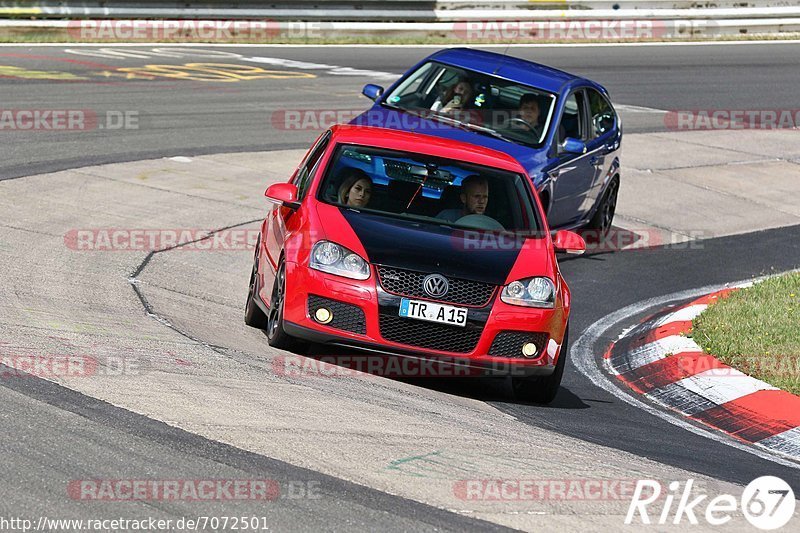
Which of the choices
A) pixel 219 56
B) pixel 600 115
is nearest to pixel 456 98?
pixel 600 115

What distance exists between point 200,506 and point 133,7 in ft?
70.8

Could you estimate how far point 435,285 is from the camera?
7.98 meters

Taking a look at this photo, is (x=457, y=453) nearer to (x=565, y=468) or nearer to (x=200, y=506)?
(x=565, y=468)

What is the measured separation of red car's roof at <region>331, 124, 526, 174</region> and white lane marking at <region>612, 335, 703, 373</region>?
1.63 m

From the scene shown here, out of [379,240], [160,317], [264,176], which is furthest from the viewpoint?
[264,176]

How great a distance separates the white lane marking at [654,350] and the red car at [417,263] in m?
1.20

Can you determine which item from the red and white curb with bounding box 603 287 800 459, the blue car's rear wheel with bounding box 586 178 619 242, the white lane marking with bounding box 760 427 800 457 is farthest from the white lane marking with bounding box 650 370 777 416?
the blue car's rear wheel with bounding box 586 178 619 242

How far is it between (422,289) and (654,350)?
2686 millimetres

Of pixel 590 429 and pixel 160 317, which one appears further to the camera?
pixel 160 317

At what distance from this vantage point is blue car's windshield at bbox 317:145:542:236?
8.93 meters

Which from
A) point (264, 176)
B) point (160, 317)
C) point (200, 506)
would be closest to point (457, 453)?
point (200, 506)

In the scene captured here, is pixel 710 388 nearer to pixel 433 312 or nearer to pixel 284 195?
pixel 433 312

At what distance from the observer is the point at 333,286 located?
8.02 metres

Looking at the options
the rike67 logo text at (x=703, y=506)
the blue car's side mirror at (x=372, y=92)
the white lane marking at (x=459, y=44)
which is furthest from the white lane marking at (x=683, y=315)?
the white lane marking at (x=459, y=44)
